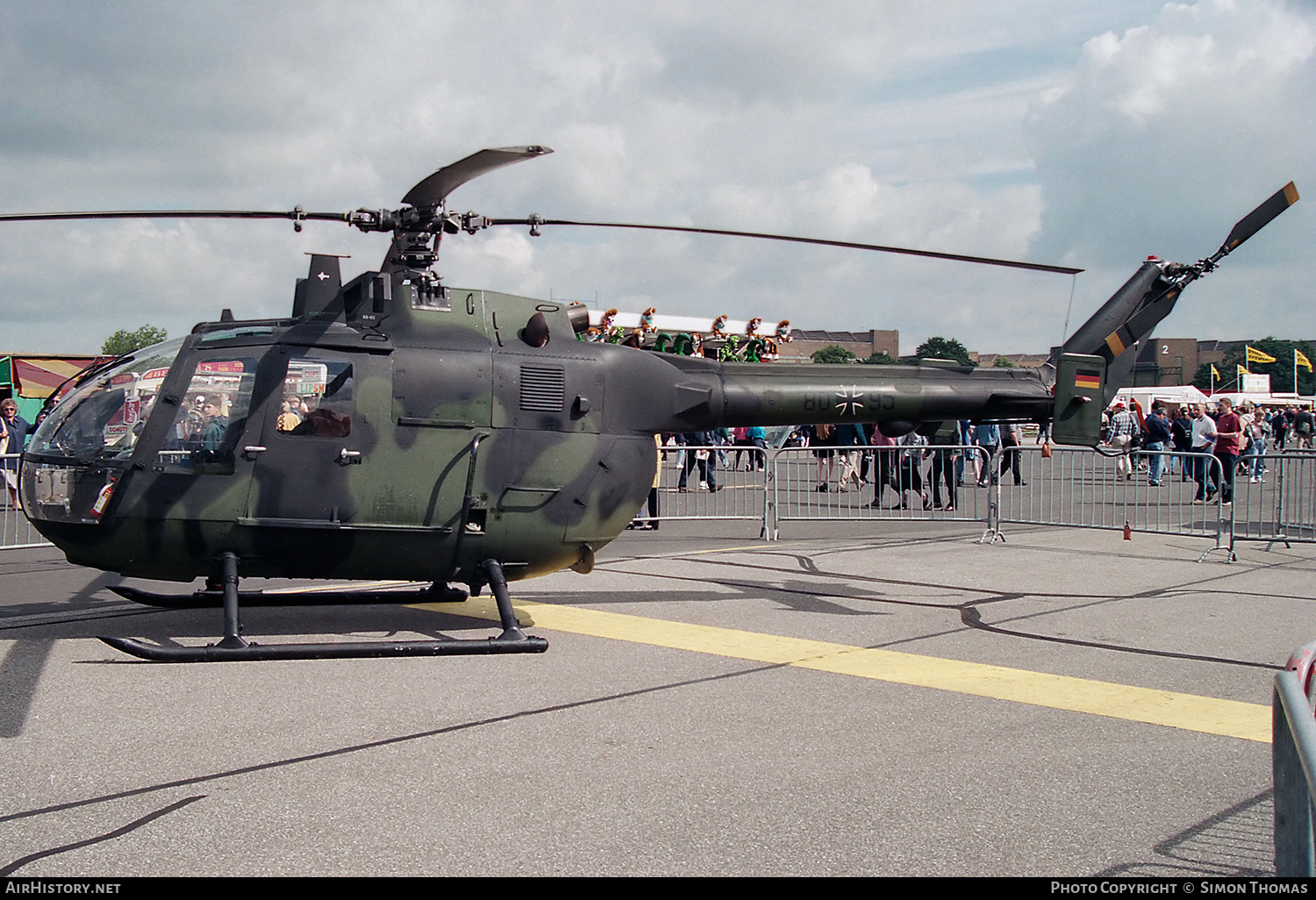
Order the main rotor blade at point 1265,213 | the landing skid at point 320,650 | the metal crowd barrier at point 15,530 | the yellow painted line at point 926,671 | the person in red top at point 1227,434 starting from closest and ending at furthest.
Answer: the yellow painted line at point 926,671 < the landing skid at point 320,650 < the main rotor blade at point 1265,213 < the metal crowd barrier at point 15,530 < the person in red top at point 1227,434

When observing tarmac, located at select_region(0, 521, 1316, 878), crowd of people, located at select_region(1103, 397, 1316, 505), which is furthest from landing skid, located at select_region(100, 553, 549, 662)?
crowd of people, located at select_region(1103, 397, 1316, 505)

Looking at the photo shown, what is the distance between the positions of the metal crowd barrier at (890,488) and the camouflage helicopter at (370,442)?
6.02m

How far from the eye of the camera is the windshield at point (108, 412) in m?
6.82

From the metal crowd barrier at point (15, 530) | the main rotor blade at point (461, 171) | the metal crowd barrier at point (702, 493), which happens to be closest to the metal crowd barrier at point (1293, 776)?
the main rotor blade at point (461, 171)

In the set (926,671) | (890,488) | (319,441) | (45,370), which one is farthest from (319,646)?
(45,370)

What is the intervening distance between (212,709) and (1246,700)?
17.7 feet

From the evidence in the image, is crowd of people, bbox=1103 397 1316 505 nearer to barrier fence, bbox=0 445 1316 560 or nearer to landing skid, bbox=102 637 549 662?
barrier fence, bbox=0 445 1316 560

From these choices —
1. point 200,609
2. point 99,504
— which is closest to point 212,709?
point 99,504

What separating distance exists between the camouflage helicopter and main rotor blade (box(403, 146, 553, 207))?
0.06 ft

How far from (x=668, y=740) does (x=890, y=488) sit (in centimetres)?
1186

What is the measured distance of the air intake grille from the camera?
7527 millimetres

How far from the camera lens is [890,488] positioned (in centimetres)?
1647

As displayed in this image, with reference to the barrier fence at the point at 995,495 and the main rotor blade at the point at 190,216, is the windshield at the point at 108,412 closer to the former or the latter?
the main rotor blade at the point at 190,216
